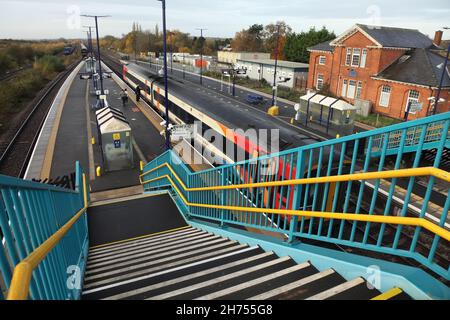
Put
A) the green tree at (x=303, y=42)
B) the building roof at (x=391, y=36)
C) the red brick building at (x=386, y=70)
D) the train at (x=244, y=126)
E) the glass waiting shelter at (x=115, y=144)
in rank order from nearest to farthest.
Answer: the train at (x=244, y=126)
the glass waiting shelter at (x=115, y=144)
the red brick building at (x=386, y=70)
the building roof at (x=391, y=36)
the green tree at (x=303, y=42)

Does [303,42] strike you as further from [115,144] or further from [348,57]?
[115,144]

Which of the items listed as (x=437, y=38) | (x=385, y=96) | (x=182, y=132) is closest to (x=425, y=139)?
(x=182, y=132)

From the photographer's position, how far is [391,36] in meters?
29.7

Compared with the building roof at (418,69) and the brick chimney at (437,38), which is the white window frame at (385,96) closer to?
the building roof at (418,69)

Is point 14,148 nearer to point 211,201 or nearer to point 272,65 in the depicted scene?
point 211,201

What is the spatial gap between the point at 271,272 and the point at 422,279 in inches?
60.5

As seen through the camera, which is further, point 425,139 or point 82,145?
point 82,145

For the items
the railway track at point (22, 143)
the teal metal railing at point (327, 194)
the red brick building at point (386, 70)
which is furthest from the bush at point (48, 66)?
the teal metal railing at point (327, 194)

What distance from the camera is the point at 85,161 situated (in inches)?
705

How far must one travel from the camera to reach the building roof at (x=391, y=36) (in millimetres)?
28484

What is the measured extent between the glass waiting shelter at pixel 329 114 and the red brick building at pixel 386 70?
4.42 m

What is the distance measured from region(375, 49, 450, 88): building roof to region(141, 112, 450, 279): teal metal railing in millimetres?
13006

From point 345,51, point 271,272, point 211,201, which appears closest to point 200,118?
point 211,201

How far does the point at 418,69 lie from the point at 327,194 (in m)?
26.6
